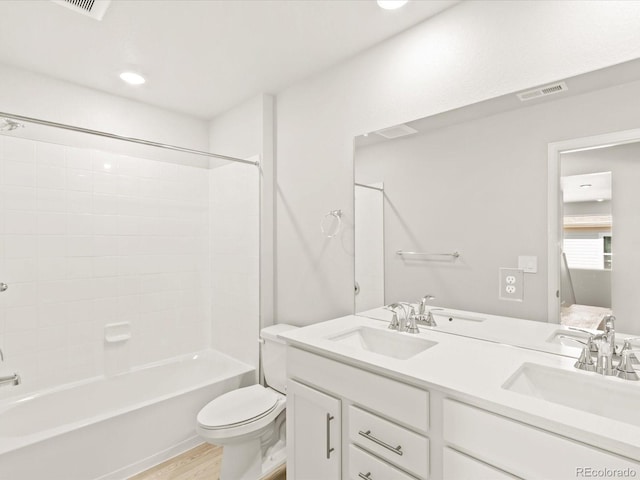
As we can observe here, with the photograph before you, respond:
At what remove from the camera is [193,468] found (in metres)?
2.03

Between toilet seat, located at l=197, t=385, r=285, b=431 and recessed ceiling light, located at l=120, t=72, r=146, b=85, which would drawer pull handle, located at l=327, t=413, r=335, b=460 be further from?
recessed ceiling light, located at l=120, t=72, r=146, b=85

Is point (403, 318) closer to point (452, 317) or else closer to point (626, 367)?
point (452, 317)

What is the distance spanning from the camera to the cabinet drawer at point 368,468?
1176 millimetres

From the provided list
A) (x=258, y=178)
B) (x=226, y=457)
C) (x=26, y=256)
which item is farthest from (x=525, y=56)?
(x=26, y=256)

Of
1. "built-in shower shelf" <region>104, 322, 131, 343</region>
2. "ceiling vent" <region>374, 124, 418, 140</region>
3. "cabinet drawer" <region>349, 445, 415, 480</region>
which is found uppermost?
"ceiling vent" <region>374, 124, 418, 140</region>

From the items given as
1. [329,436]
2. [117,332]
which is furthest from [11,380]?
[329,436]

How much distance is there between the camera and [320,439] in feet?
4.70

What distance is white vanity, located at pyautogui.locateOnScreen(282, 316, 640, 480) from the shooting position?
33.2 inches

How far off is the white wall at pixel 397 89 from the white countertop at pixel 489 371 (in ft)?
0.79

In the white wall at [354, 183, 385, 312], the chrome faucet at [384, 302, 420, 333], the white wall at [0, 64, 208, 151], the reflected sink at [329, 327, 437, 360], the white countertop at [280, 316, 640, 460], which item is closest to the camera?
the white countertop at [280, 316, 640, 460]

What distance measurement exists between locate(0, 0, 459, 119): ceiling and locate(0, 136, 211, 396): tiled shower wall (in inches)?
23.8

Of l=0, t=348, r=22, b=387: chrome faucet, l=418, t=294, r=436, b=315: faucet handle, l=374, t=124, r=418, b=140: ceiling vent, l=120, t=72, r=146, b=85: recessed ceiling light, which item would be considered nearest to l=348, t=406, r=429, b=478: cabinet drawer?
l=418, t=294, r=436, b=315: faucet handle

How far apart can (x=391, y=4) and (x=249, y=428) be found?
220 centimetres

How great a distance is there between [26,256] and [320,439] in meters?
2.14
